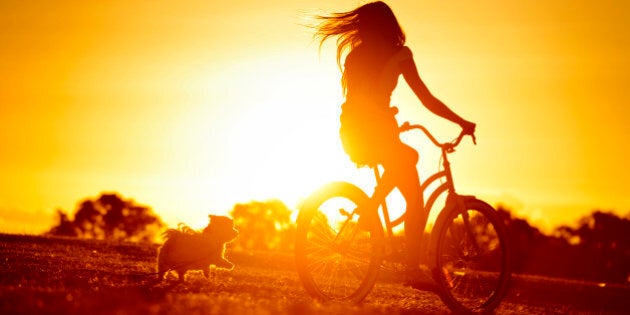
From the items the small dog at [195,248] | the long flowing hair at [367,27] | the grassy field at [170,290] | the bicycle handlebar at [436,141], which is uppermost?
the long flowing hair at [367,27]

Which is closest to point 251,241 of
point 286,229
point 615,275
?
point 286,229

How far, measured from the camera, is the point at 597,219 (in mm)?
95938

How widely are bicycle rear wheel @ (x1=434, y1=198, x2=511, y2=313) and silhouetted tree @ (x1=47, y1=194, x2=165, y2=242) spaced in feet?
277

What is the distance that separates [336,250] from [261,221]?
88.7 m

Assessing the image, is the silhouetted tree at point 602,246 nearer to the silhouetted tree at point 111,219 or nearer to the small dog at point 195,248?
the silhouetted tree at point 111,219

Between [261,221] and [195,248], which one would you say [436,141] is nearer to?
[195,248]

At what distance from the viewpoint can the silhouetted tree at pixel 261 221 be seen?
302 ft

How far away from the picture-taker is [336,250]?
701 cm

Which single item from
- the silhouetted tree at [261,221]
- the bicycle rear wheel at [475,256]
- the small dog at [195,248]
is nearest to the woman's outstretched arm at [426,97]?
the bicycle rear wheel at [475,256]

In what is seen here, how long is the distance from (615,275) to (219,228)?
296 feet

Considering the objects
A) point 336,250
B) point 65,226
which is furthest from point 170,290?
point 65,226

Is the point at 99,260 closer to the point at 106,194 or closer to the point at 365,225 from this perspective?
the point at 365,225

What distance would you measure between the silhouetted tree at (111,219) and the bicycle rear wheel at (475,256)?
277ft

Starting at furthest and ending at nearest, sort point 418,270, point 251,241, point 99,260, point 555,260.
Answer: point 251,241 → point 555,260 → point 99,260 → point 418,270
